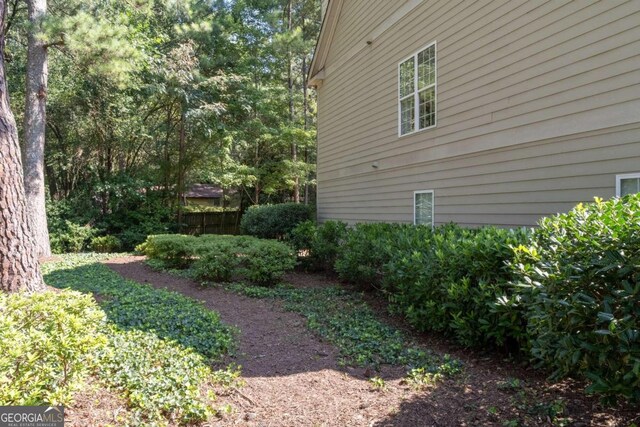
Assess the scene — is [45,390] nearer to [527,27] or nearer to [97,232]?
[527,27]

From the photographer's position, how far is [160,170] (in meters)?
16.5

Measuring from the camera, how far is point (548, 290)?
2762 mm

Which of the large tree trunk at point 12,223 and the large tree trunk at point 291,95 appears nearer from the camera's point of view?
the large tree trunk at point 12,223

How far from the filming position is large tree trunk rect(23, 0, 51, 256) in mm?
11211

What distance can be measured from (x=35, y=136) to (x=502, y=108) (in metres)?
12.2

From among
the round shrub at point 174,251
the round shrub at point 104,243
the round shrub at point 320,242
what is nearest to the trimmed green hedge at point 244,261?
the round shrub at point 320,242

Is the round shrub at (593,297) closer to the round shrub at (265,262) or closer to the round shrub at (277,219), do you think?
the round shrub at (265,262)

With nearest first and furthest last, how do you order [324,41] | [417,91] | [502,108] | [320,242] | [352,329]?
[352,329], [502,108], [417,91], [320,242], [324,41]

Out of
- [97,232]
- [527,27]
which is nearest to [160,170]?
[97,232]

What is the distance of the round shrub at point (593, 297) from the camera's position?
7.48 ft

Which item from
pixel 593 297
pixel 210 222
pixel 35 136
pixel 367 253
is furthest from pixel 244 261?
pixel 210 222

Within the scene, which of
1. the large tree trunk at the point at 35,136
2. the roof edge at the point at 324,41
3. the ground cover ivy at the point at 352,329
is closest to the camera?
the ground cover ivy at the point at 352,329

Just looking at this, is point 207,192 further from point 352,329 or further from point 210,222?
point 352,329

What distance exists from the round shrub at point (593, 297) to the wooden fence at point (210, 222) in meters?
15.7
